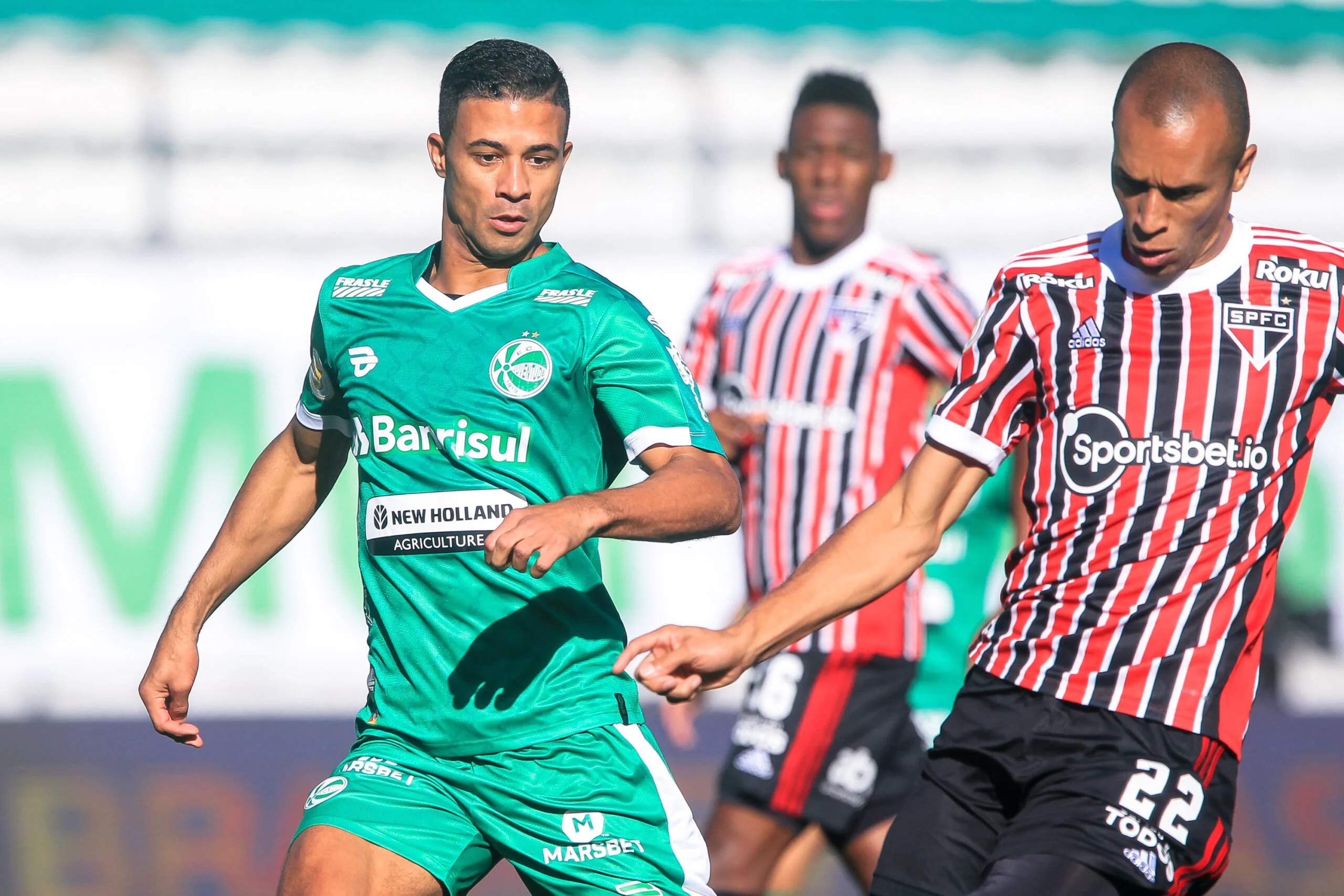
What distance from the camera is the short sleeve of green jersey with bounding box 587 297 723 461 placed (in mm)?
3133

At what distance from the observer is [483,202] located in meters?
3.29

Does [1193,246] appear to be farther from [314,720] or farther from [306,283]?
[306,283]

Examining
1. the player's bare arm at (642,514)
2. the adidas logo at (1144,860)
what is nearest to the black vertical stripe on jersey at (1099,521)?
the adidas logo at (1144,860)

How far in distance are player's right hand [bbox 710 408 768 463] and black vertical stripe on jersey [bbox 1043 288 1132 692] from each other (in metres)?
1.80

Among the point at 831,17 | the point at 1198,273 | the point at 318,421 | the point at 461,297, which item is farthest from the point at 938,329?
the point at 831,17

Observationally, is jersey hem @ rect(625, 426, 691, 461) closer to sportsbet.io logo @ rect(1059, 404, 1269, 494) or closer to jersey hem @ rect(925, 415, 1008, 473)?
jersey hem @ rect(925, 415, 1008, 473)

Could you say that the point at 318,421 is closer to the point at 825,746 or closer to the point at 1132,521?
the point at 1132,521

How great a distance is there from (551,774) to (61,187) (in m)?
8.43

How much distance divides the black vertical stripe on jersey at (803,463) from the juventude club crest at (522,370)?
189cm

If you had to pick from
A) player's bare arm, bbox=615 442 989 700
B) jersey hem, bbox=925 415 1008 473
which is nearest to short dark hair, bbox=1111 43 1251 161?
jersey hem, bbox=925 415 1008 473

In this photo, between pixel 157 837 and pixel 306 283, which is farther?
pixel 306 283

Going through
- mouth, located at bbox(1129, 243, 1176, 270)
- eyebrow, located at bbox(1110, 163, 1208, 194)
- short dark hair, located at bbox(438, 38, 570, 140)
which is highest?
short dark hair, located at bbox(438, 38, 570, 140)

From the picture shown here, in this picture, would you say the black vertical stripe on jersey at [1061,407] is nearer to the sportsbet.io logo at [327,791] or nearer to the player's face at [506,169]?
the player's face at [506,169]

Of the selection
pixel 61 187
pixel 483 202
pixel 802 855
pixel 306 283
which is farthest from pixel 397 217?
pixel 483 202
